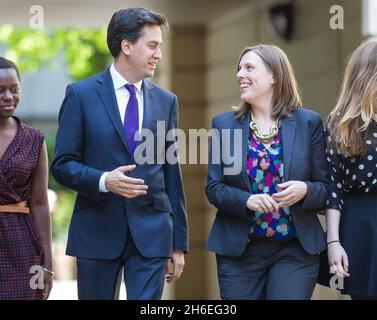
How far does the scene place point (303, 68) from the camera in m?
8.72

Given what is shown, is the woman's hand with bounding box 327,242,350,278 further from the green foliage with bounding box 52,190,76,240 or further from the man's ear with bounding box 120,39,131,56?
the green foliage with bounding box 52,190,76,240

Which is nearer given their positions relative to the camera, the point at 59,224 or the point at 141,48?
the point at 141,48

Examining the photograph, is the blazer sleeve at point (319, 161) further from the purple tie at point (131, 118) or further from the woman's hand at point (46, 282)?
the woman's hand at point (46, 282)

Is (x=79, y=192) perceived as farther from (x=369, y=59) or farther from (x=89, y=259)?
(x=369, y=59)

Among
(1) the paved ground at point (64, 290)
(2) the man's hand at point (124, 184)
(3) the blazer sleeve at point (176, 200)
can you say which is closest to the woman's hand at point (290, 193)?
(3) the blazer sleeve at point (176, 200)

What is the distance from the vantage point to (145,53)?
528 centimetres

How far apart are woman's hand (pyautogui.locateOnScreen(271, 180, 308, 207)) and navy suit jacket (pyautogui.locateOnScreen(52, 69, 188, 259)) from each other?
0.63 metres

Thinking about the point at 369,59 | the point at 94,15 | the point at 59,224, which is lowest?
the point at 59,224

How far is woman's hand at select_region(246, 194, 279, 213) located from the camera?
16.3 feet

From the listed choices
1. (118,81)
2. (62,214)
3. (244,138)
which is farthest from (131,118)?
(62,214)

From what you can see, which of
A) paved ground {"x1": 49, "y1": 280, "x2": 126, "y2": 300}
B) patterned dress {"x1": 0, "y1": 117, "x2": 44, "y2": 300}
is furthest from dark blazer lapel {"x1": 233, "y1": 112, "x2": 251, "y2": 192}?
paved ground {"x1": 49, "y1": 280, "x2": 126, "y2": 300}

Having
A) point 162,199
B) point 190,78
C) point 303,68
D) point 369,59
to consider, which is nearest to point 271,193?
point 162,199

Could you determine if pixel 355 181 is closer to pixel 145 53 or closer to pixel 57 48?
pixel 145 53
